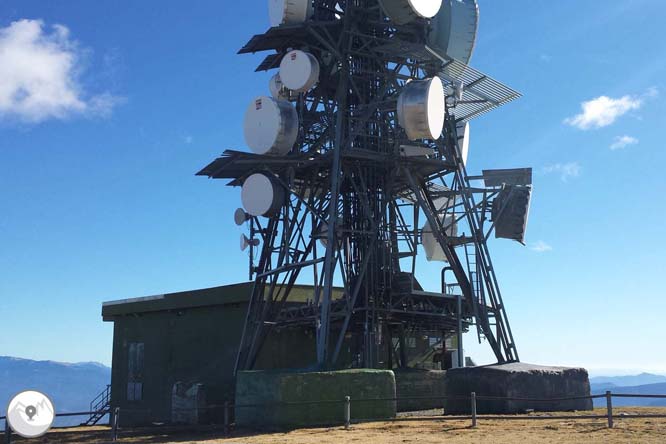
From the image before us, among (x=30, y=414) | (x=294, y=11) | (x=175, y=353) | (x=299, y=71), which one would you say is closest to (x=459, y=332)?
(x=299, y=71)

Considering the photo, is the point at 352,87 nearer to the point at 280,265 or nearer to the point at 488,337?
the point at 280,265

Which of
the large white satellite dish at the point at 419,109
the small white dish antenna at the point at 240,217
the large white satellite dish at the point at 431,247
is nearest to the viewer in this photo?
the large white satellite dish at the point at 419,109

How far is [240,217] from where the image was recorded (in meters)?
38.5

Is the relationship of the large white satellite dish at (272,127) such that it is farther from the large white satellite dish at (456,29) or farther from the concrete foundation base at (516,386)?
the concrete foundation base at (516,386)

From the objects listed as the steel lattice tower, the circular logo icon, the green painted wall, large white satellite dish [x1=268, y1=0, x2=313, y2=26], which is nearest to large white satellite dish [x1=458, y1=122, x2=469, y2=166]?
the steel lattice tower

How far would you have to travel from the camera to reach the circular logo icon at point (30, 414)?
16.5 meters

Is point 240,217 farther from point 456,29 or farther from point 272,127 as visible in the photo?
point 456,29

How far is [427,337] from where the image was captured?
137ft

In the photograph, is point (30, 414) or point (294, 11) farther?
point (294, 11)

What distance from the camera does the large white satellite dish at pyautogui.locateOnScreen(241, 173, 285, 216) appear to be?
33250 mm

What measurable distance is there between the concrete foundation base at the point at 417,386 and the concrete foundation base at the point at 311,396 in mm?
6937

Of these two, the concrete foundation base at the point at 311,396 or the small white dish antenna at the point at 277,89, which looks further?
the small white dish antenna at the point at 277,89

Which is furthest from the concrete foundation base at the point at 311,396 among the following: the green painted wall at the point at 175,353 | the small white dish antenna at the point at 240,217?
the small white dish antenna at the point at 240,217

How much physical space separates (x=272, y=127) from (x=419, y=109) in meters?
6.77
